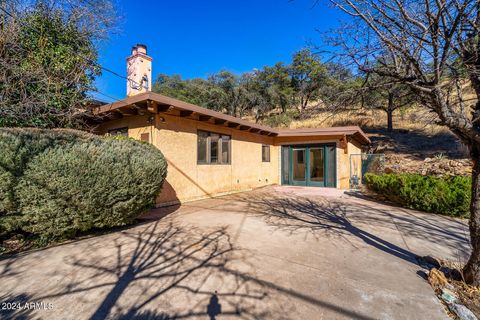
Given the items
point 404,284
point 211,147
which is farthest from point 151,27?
point 404,284

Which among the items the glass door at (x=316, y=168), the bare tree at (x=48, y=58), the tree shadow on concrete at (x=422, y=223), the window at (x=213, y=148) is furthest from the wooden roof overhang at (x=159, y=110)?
the tree shadow on concrete at (x=422, y=223)

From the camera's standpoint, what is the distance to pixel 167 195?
6.64 m

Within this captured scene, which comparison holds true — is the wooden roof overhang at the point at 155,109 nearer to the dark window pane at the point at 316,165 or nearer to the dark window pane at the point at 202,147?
the dark window pane at the point at 202,147

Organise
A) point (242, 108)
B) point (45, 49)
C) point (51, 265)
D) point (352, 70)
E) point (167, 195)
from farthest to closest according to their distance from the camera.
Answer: point (242, 108) < point (167, 195) < point (45, 49) < point (352, 70) < point (51, 265)

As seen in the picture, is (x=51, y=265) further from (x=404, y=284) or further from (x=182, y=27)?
(x=182, y=27)

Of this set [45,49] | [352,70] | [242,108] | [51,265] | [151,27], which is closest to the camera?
[51,265]

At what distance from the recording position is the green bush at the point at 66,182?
10.5 feet

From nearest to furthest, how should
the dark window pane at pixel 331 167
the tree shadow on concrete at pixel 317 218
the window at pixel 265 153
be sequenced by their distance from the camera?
1. the tree shadow on concrete at pixel 317 218
2. the dark window pane at pixel 331 167
3. the window at pixel 265 153

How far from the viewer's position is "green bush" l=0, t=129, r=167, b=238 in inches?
126

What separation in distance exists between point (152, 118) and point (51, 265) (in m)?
4.39

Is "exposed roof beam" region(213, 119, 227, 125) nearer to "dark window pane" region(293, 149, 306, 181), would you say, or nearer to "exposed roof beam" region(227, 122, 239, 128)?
"exposed roof beam" region(227, 122, 239, 128)

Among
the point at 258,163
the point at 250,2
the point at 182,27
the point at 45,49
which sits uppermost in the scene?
the point at 182,27

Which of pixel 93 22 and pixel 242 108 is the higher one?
pixel 242 108

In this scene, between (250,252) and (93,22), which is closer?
(250,252)
